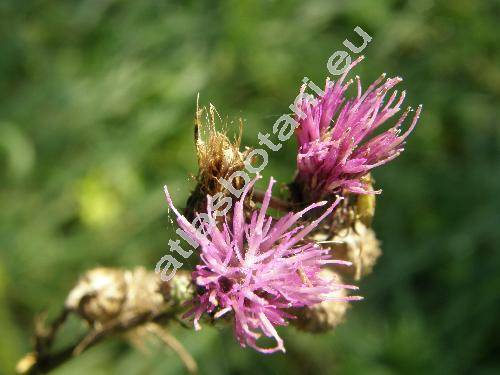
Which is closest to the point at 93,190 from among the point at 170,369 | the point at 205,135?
the point at 170,369

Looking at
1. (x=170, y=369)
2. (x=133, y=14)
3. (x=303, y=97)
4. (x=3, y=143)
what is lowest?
(x=170, y=369)

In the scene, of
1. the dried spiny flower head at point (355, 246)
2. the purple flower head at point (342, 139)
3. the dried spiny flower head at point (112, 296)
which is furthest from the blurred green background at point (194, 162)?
the purple flower head at point (342, 139)

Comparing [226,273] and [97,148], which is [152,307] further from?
[97,148]

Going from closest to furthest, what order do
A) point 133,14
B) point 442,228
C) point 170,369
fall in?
1. point 170,369
2. point 133,14
3. point 442,228

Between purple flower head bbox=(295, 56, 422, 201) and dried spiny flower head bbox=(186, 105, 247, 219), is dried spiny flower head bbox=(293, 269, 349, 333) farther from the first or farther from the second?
dried spiny flower head bbox=(186, 105, 247, 219)

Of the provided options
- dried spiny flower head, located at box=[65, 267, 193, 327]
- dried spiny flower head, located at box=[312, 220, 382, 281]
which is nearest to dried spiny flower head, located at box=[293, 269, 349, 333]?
dried spiny flower head, located at box=[312, 220, 382, 281]

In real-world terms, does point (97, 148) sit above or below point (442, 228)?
above
